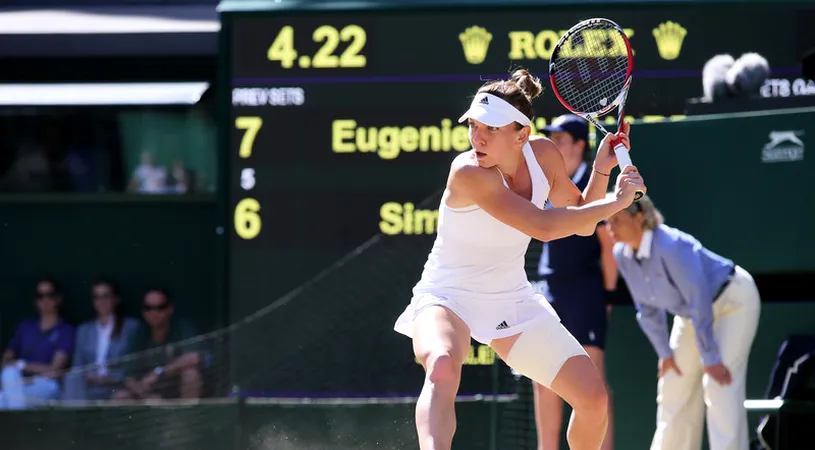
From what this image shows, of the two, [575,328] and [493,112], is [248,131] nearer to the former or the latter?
[575,328]

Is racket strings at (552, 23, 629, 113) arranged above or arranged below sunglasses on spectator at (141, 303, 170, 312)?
above

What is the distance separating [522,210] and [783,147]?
2.60 m

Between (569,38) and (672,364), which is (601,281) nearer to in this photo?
(672,364)

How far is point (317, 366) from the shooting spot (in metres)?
8.41

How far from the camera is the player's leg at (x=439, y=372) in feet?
16.8

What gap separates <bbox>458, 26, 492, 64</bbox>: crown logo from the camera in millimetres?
8680

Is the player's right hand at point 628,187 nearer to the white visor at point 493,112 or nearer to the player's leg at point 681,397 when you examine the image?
the white visor at point 493,112

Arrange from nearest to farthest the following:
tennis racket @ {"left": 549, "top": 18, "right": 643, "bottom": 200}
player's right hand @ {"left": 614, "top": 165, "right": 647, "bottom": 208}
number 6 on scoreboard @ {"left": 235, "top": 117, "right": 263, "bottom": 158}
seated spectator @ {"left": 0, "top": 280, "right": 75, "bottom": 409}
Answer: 1. player's right hand @ {"left": 614, "top": 165, "right": 647, "bottom": 208}
2. tennis racket @ {"left": 549, "top": 18, "right": 643, "bottom": 200}
3. number 6 on scoreboard @ {"left": 235, "top": 117, "right": 263, "bottom": 158}
4. seated spectator @ {"left": 0, "top": 280, "right": 75, "bottom": 409}

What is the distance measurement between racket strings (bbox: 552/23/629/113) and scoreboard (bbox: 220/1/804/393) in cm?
269

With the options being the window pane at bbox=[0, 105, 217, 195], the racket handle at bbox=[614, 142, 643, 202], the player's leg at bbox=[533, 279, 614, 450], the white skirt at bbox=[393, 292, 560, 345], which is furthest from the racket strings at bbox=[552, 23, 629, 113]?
the window pane at bbox=[0, 105, 217, 195]

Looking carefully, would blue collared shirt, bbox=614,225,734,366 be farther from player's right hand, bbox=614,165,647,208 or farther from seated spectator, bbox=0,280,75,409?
seated spectator, bbox=0,280,75,409

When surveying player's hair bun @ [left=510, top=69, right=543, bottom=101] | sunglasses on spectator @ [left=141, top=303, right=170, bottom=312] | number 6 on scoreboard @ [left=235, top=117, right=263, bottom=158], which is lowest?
sunglasses on spectator @ [left=141, top=303, right=170, bottom=312]

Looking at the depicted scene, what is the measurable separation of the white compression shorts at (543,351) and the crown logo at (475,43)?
3498 millimetres

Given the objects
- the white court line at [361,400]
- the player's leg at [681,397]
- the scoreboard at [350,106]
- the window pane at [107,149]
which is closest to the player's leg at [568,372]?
the player's leg at [681,397]
